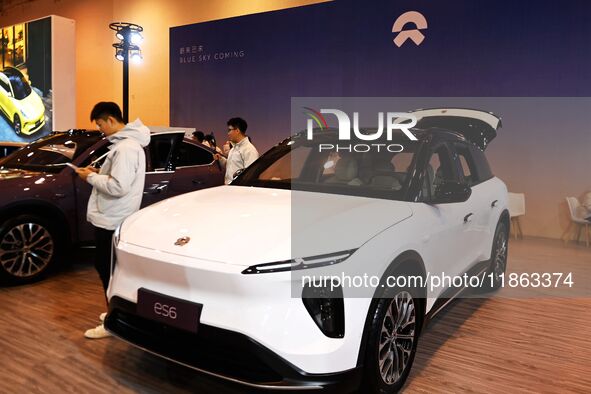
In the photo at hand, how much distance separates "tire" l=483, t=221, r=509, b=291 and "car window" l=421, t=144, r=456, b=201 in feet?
3.09

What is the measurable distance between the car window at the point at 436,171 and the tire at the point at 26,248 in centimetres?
309

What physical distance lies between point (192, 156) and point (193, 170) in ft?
0.60

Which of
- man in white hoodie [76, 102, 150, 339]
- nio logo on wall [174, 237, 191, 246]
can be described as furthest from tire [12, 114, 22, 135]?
nio logo on wall [174, 237, 191, 246]

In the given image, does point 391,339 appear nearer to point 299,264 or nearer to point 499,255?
point 299,264

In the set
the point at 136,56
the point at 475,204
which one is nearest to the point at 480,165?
the point at 475,204

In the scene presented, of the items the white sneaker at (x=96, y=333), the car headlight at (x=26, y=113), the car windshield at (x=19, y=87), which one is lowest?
the white sneaker at (x=96, y=333)

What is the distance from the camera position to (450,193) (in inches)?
101

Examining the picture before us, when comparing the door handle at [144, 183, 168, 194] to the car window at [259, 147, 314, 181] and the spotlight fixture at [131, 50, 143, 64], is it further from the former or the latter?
the spotlight fixture at [131, 50, 143, 64]

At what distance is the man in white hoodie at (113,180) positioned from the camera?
2.89 meters

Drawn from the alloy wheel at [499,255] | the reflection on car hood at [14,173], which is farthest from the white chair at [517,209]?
the reflection on car hood at [14,173]

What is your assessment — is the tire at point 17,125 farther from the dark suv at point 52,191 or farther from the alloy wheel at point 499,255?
the alloy wheel at point 499,255

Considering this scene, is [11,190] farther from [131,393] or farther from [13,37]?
[13,37]

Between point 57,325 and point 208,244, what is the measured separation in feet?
5.77

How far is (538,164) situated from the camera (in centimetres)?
616
